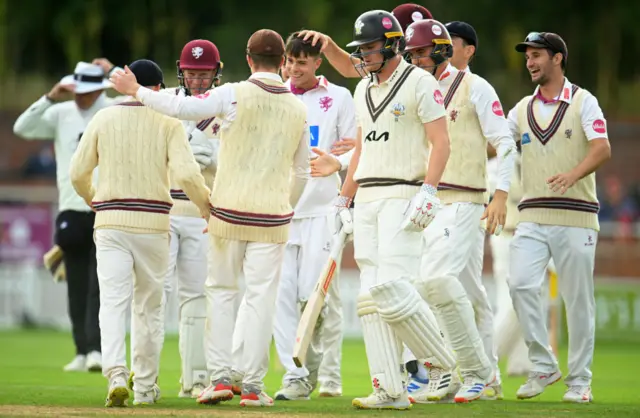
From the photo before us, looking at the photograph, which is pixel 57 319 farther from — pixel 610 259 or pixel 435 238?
pixel 435 238

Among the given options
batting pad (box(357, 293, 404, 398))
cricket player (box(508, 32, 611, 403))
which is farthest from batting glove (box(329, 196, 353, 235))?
cricket player (box(508, 32, 611, 403))

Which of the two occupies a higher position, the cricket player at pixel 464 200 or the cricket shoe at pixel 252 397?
the cricket player at pixel 464 200

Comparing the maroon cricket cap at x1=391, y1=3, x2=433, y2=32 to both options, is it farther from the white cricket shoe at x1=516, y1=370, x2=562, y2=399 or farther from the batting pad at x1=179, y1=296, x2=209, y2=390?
the white cricket shoe at x1=516, y1=370, x2=562, y2=399

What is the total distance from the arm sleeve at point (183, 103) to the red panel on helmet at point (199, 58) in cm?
104

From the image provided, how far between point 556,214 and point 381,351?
7.15 feet

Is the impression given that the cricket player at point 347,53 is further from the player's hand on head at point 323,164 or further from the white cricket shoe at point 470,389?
the white cricket shoe at point 470,389

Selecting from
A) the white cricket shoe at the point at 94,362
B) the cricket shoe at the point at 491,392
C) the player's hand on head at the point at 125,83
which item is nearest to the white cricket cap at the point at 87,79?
the white cricket shoe at the point at 94,362

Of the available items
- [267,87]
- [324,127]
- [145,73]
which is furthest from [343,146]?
[145,73]

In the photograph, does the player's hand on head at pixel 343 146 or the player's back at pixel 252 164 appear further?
the player's hand on head at pixel 343 146

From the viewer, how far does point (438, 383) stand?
28.3 ft

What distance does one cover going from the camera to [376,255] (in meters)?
7.92

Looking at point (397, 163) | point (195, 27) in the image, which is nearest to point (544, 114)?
point (397, 163)

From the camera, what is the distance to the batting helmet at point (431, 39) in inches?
344

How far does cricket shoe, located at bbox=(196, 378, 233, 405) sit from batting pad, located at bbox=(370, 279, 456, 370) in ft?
3.43
